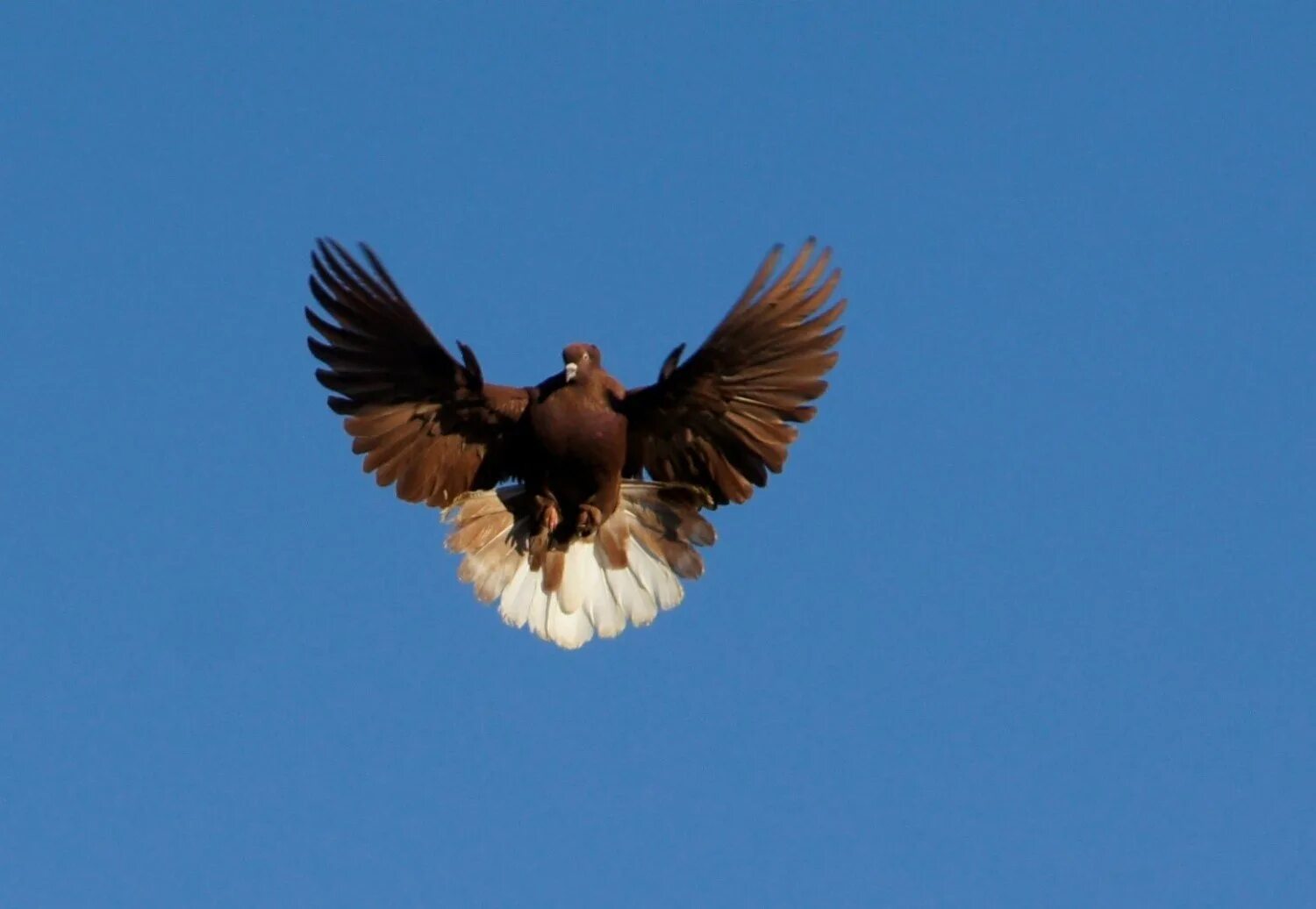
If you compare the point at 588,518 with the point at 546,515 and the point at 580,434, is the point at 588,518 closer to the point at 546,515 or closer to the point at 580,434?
the point at 546,515

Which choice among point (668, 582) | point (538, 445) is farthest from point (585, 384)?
point (668, 582)

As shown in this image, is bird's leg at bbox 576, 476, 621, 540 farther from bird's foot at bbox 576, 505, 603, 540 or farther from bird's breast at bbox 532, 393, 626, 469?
bird's breast at bbox 532, 393, 626, 469

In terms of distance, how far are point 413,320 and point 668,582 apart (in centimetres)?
150

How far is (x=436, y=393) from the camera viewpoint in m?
10.8

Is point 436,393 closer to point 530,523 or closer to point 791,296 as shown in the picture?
point 530,523

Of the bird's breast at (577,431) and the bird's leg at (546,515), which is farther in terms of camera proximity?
the bird's leg at (546,515)

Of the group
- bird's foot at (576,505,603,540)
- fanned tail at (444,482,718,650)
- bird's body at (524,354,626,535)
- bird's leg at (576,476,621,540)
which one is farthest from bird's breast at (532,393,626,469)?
fanned tail at (444,482,718,650)

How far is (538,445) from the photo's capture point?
35.3ft

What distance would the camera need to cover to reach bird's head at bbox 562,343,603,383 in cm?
1066

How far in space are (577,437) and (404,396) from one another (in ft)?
2.31

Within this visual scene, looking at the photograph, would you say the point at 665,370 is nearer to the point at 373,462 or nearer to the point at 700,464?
the point at 700,464

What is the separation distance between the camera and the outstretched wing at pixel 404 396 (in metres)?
10.6

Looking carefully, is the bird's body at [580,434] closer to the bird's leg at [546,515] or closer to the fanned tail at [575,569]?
the bird's leg at [546,515]

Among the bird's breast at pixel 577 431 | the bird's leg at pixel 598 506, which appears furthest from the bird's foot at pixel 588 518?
the bird's breast at pixel 577 431
